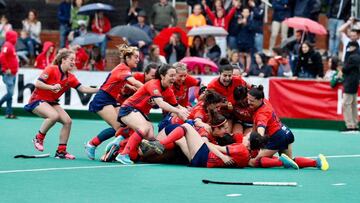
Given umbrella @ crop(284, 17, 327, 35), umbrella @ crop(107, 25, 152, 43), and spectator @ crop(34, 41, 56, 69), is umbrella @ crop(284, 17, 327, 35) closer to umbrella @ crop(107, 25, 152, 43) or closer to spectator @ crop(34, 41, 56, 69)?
umbrella @ crop(107, 25, 152, 43)

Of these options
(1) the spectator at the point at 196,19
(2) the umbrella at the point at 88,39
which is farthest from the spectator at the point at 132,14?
(1) the spectator at the point at 196,19

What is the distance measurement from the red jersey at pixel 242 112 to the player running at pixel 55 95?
242cm

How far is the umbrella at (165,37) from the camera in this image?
29.4 metres

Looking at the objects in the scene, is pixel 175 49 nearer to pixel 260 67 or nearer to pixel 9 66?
pixel 260 67

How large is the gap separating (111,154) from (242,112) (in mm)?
2335

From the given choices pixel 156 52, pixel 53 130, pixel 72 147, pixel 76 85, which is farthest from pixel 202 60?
pixel 76 85

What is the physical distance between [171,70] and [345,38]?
1241 cm

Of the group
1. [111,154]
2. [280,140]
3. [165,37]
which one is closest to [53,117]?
[111,154]

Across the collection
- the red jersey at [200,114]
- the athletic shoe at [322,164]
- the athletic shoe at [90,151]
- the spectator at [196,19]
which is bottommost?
the athletic shoe at [90,151]

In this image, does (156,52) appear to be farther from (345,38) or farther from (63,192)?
(63,192)

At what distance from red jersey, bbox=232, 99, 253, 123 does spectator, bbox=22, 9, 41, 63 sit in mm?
14517

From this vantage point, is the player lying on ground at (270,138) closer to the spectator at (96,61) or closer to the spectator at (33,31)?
the spectator at (96,61)

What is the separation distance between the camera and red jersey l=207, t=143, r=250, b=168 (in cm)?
1609

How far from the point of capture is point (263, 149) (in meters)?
16.8
